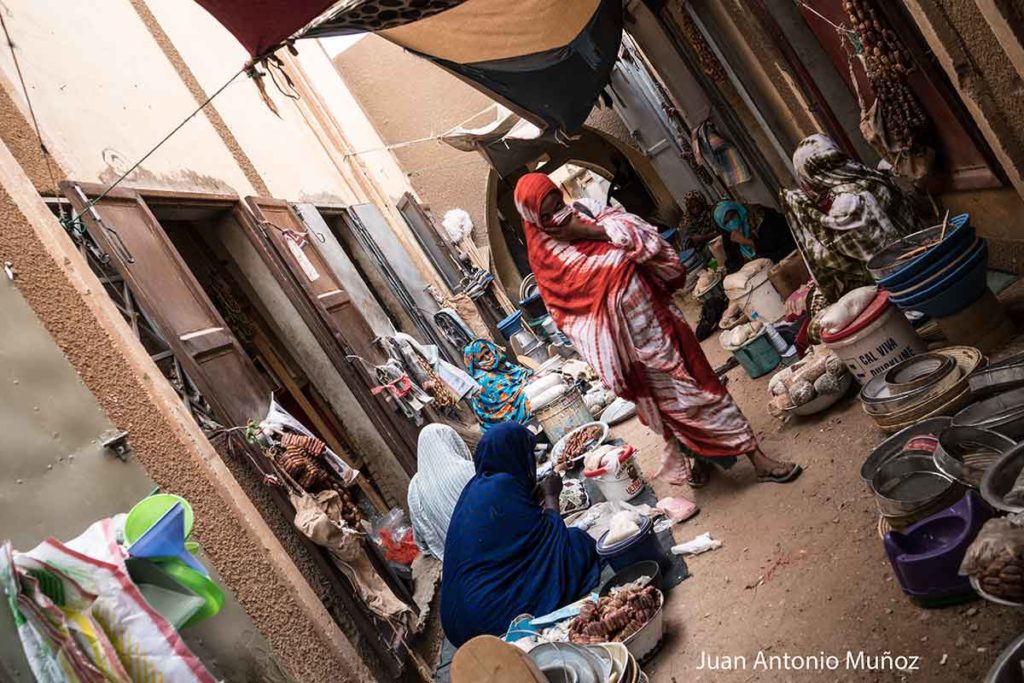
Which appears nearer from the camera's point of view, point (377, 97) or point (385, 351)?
point (385, 351)

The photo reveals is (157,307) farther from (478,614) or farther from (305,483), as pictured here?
(478,614)

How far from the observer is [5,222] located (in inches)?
98.0

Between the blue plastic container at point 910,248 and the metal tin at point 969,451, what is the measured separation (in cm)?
125

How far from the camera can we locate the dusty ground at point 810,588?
2135mm

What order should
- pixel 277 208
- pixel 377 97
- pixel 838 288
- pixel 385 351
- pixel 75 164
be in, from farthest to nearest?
pixel 377 97 < pixel 385 351 < pixel 277 208 < pixel 838 288 < pixel 75 164

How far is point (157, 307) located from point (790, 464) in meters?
3.36

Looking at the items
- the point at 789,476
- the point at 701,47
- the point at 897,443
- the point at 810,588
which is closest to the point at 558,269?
the point at 789,476

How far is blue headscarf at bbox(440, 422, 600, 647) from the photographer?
3529mm

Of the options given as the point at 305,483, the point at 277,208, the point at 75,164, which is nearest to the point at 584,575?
the point at 305,483

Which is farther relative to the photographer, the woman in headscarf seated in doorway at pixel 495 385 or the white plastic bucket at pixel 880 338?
the woman in headscarf seated in doorway at pixel 495 385

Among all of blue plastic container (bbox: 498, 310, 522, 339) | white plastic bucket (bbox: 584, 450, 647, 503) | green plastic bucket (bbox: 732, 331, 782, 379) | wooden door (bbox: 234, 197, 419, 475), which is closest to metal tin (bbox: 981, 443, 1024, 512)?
white plastic bucket (bbox: 584, 450, 647, 503)

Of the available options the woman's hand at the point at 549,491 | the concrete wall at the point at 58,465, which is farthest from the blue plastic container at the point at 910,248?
the concrete wall at the point at 58,465

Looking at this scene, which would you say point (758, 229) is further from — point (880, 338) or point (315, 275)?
point (315, 275)

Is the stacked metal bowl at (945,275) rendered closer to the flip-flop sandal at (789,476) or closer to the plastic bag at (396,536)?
the flip-flop sandal at (789,476)
